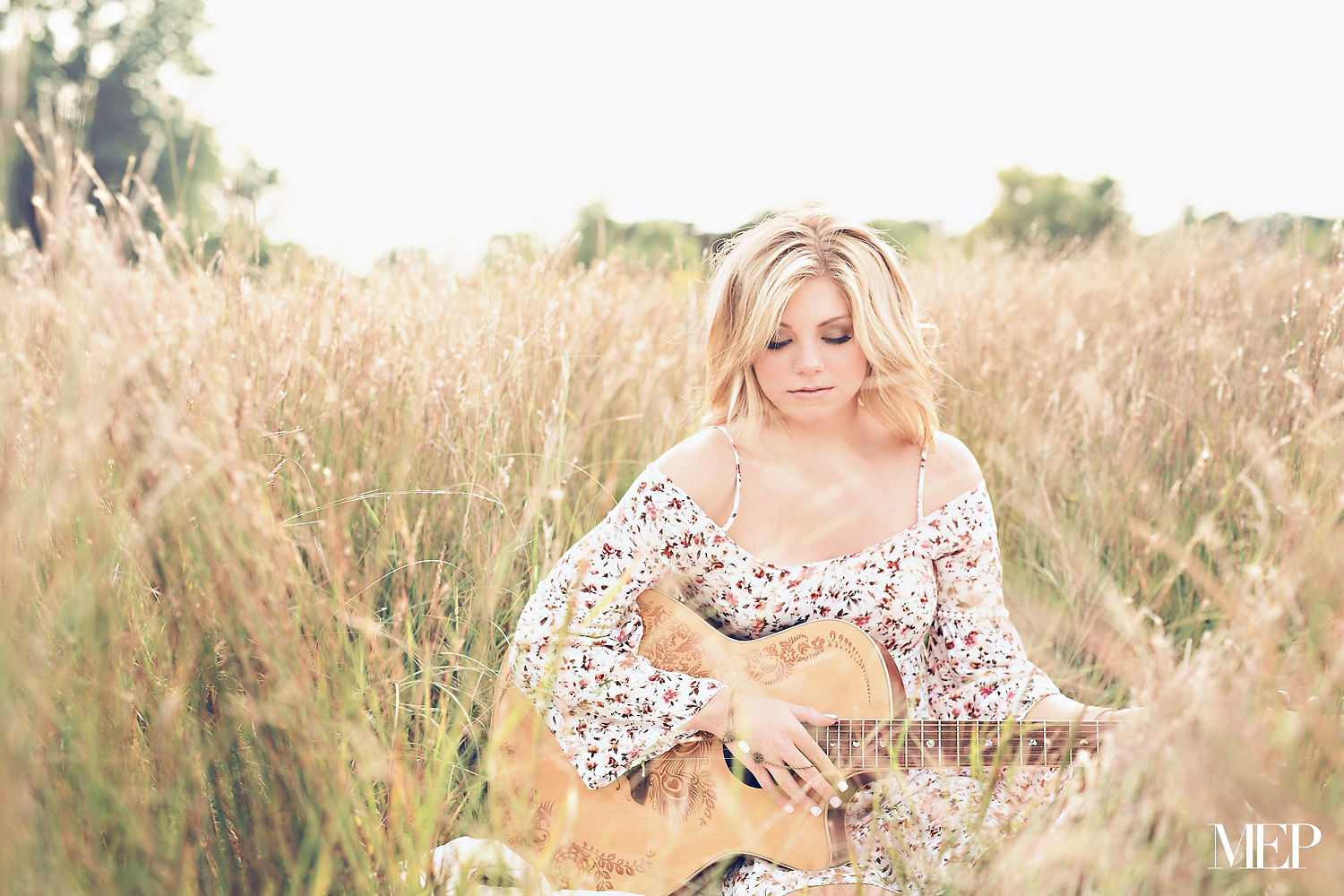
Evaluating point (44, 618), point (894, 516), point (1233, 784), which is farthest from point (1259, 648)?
point (44, 618)

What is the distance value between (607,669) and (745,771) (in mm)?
351

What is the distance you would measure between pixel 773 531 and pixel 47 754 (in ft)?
4.49

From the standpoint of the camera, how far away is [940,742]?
1773 mm

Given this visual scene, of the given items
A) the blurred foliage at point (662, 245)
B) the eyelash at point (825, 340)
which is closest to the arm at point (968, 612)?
the eyelash at point (825, 340)

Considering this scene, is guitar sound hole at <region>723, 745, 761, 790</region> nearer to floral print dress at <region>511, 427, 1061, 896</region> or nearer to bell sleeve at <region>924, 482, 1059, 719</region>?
floral print dress at <region>511, 427, 1061, 896</region>

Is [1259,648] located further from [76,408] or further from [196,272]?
[196,272]

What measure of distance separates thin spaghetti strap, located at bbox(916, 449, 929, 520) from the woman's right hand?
1.64ft

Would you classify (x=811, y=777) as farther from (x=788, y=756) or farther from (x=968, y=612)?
(x=968, y=612)

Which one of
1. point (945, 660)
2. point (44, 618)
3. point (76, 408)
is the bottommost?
point (945, 660)

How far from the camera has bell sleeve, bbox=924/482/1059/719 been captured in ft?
6.54

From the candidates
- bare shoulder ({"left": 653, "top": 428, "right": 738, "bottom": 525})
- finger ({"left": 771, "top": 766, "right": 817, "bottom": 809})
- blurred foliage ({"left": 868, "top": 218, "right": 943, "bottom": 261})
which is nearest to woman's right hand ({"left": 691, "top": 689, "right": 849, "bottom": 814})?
finger ({"left": 771, "top": 766, "right": 817, "bottom": 809})

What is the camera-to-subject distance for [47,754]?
1079 mm

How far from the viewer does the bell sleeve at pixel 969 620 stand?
1.99 meters

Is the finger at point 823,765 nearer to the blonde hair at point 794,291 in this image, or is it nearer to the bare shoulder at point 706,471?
the bare shoulder at point 706,471
